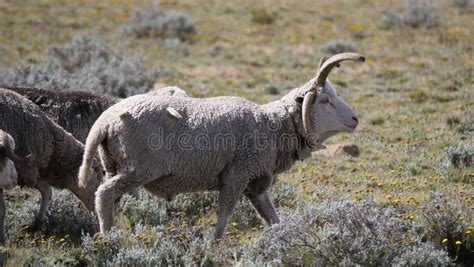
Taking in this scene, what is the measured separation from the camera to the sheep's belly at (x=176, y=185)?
23.1ft

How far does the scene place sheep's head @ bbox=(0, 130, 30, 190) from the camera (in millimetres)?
6785

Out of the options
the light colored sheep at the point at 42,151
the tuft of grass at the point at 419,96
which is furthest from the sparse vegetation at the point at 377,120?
the light colored sheep at the point at 42,151

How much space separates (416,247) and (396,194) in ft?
7.44

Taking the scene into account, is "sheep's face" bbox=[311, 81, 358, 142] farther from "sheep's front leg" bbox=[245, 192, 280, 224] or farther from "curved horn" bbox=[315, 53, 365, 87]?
"sheep's front leg" bbox=[245, 192, 280, 224]

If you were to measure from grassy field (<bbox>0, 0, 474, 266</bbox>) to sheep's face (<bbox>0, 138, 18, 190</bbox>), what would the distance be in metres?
0.67

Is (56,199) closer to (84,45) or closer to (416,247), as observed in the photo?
(416,247)

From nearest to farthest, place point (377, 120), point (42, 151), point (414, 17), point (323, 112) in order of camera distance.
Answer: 1. point (323, 112)
2. point (42, 151)
3. point (377, 120)
4. point (414, 17)

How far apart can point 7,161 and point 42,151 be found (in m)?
1.07

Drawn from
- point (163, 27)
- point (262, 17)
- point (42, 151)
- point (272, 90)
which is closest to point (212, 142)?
point (42, 151)

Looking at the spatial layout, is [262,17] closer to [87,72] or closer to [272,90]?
[272,90]

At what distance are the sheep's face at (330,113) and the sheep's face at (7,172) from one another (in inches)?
126

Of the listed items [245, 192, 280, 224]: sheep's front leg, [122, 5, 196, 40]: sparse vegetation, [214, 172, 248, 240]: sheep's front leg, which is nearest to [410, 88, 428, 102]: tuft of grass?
[245, 192, 280, 224]: sheep's front leg

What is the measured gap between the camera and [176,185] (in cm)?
709

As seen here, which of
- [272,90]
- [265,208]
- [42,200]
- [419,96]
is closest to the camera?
[265,208]
